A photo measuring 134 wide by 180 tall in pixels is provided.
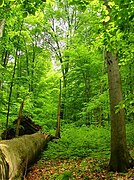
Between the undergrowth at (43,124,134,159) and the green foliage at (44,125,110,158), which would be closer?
the undergrowth at (43,124,134,159)

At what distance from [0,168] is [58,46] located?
23.2 m

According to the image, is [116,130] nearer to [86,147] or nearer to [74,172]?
[74,172]

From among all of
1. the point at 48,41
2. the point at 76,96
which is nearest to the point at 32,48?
the point at 48,41

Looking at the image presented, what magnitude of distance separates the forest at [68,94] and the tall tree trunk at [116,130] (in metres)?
0.03

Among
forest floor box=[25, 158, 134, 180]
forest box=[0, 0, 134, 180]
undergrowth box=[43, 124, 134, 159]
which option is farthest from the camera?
undergrowth box=[43, 124, 134, 159]

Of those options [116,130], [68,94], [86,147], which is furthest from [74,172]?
[68,94]

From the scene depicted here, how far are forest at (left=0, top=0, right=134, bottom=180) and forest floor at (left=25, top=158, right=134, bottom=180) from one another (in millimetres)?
26

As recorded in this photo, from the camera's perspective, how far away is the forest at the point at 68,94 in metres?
5.19

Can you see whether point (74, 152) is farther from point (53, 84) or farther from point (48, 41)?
point (48, 41)

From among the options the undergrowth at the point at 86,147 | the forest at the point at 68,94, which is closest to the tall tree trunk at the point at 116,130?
the forest at the point at 68,94

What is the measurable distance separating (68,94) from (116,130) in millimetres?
14668

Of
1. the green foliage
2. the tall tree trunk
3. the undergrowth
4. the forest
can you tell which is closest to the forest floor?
the forest

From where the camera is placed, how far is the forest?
17.0 feet

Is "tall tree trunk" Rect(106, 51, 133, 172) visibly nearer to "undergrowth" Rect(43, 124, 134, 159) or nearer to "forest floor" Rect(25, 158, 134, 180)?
"forest floor" Rect(25, 158, 134, 180)
